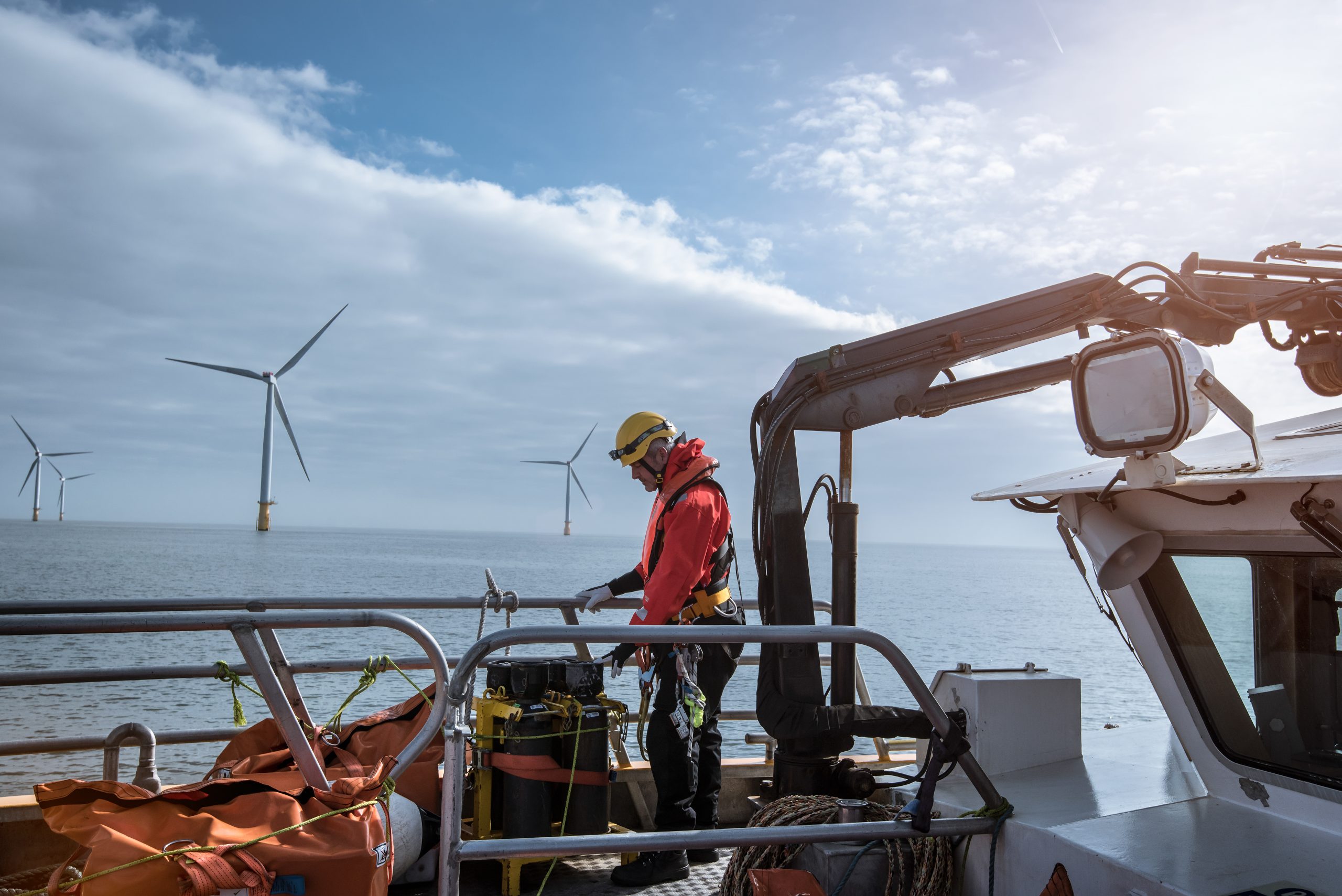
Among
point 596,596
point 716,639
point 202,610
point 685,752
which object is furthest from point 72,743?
→ point 716,639

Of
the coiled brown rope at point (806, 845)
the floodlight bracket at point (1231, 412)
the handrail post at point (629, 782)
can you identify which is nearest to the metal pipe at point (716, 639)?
the coiled brown rope at point (806, 845)

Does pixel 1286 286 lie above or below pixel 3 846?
above

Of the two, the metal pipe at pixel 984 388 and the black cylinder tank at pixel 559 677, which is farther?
the black cylinder tank at pixel 559 677

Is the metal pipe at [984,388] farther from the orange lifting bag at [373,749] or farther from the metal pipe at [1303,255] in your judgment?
the orange lifting bag at [373,749]

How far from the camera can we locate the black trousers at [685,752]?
3.98 m

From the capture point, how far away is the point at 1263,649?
9.24 feet

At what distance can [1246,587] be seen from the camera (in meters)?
2.84

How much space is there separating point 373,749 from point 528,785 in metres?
0.63

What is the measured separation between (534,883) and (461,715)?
1.68m

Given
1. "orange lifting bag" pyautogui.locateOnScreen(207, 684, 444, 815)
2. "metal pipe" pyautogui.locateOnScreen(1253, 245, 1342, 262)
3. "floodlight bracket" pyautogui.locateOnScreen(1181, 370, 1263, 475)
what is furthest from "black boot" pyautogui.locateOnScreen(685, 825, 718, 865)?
"metal pipe" pyautogui.locateOnScreen(1253, 245, 1342, 262)

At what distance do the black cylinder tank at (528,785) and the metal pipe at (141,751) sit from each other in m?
1.30

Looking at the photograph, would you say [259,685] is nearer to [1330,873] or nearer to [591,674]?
[591,674]

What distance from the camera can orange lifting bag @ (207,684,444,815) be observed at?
11.4 ft

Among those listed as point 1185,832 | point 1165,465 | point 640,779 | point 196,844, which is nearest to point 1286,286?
point 1165,465
